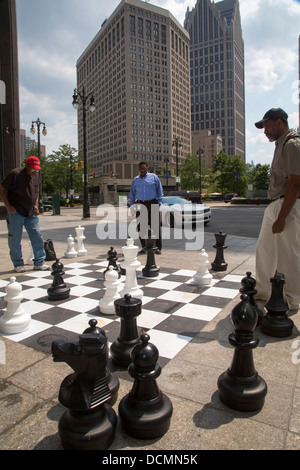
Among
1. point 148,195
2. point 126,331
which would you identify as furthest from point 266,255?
point 148,195

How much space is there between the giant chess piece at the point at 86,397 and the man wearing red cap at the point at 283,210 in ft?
6.88

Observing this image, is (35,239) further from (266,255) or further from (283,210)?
(283,210)

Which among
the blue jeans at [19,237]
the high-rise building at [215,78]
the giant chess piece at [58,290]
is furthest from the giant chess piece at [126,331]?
the high-rise building at [215,78]

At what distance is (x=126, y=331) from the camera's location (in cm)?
205

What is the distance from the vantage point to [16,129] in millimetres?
15172

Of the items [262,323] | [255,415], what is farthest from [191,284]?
[255,415]

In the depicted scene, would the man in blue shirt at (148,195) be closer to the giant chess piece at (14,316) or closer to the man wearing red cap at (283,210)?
the man wearing red cap at (283,210)

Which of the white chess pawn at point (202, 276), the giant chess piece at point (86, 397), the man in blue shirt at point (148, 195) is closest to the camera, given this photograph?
the giant chess piece at point (86, 397)

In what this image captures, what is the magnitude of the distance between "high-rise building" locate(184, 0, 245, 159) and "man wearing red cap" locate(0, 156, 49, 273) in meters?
145

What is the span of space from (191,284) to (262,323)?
1466mm

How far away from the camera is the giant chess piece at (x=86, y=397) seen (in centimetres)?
126

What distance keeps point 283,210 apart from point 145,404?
2078mm

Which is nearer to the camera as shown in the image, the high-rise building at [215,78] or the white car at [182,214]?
the white car at [182,214]
